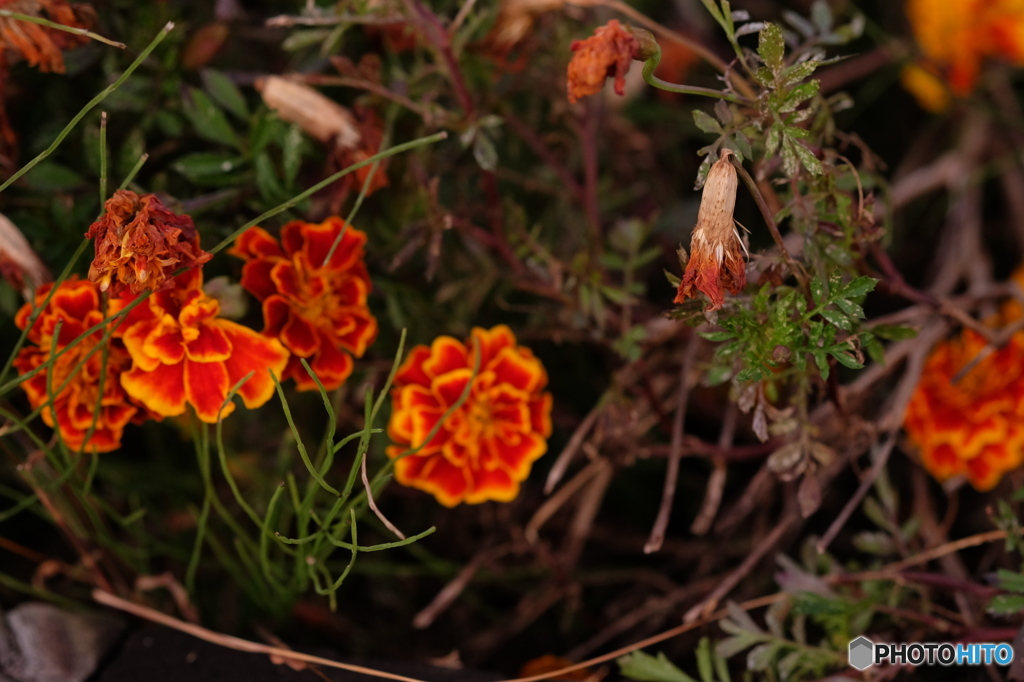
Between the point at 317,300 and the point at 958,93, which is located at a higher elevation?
the point at 317,300

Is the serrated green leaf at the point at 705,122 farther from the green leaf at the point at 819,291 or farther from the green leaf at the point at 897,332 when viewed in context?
the green leaf at the point at 897,332

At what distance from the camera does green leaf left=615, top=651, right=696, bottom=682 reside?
0.97 metres

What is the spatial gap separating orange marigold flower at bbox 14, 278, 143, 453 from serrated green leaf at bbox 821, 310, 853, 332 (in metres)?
0.70

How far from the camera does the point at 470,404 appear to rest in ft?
3.36

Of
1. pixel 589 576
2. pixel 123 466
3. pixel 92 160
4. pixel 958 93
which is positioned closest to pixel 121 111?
pixel 92 160

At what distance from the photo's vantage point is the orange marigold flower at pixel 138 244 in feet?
2.49

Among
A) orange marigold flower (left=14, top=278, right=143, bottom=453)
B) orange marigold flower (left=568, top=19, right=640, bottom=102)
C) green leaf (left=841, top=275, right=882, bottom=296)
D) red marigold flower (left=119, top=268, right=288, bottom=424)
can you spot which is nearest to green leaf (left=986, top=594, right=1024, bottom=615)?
green leaf (left=841, top=275, right=882, bottom=296)

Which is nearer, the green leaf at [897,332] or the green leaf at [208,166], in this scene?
the green leaf at [897,332]

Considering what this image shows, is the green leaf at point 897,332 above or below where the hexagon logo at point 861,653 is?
above

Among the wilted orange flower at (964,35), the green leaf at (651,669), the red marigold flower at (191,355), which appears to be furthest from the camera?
the wilted orange flower at (964,35)

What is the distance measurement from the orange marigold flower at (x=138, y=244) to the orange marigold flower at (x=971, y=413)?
36.9 inches

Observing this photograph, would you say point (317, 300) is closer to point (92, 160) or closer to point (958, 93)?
point (92, 160)

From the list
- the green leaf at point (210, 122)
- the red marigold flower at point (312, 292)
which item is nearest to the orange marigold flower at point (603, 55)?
the red marigold flower at point (312, 292)

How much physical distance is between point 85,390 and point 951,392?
3.52 feet
